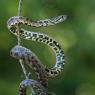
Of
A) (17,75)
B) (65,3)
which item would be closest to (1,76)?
(17,75)

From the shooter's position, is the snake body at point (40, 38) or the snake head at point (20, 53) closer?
the snake head at point (20, 53)

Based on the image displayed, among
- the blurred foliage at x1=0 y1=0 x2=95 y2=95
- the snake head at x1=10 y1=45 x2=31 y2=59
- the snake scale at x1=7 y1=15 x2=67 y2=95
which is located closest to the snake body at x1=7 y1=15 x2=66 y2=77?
the snake scale at x1=7 y1=15 x2=67 y2=95

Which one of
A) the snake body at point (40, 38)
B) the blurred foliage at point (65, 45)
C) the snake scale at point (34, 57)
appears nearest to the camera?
the snake scale at point (34, 57)

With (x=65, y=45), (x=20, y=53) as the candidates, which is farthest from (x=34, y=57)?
(x=65, y=45)

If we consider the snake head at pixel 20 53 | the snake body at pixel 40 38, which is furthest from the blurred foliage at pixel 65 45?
the snake head at pixel 20 53

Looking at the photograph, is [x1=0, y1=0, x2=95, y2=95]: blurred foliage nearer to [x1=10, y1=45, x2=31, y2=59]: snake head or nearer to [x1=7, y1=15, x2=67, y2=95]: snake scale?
[x1=7, y1=15, x2=67, y2=95]: snake scale

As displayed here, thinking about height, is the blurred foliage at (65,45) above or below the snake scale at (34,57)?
above

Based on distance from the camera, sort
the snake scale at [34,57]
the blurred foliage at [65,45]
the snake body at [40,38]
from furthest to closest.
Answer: the blurred foliage at [65,45]
the snake body at [40,38]
the snake scale at [34,57]

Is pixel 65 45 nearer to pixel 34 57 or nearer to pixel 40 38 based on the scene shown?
pixel 40 38

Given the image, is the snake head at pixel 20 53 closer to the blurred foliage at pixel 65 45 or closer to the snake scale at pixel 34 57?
the snake scale at pixel 34 57
